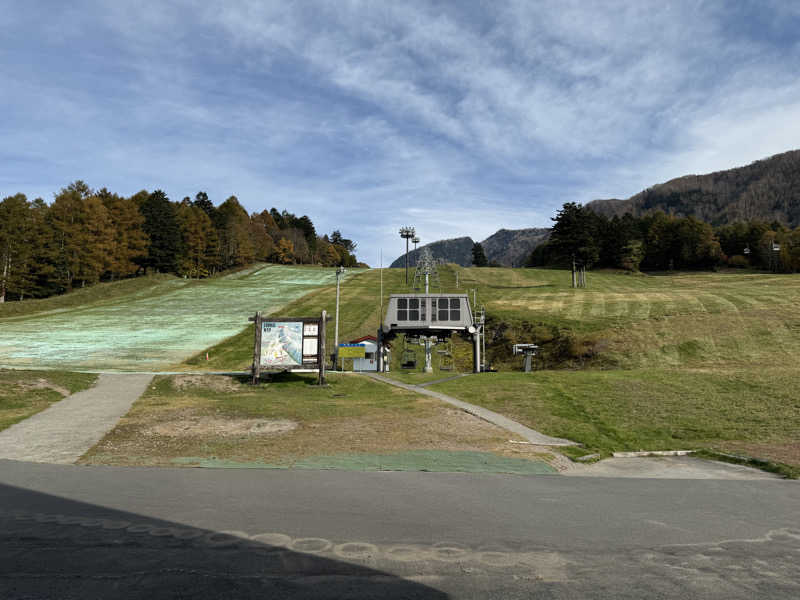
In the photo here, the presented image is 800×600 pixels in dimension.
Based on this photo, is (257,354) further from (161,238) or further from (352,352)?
(161,238)

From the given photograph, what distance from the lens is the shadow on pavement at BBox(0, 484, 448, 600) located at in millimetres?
4625

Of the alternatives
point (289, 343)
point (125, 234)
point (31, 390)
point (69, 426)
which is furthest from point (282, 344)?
point (125, 234)

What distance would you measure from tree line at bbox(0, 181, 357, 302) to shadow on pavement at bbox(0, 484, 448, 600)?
74929 millimetres

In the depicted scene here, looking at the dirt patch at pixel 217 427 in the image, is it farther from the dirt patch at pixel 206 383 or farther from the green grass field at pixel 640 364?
the green grass field at pixel 640 364

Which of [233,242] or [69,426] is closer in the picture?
[69,426]

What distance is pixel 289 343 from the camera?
24.5 meters

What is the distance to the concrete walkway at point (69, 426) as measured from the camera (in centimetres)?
1155

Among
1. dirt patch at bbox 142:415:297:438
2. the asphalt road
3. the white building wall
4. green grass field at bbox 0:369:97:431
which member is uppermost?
the asphalt road

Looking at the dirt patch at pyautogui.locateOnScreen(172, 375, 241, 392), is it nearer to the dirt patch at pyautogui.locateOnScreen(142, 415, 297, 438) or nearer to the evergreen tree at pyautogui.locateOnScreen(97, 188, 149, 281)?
the dirt patch at pyautogui.locateOnScreen(142, 415, 297, 438)

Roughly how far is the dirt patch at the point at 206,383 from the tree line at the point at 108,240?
58.2 meters

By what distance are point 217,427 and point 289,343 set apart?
9.97m

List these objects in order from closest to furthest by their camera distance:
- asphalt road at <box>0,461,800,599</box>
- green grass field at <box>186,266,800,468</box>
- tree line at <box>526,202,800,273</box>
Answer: asphalt road at <box>0,461,800,599</box> < green grass field at <box>186,266,800,468</box> < tree line at <box>526,202,800,273</box>

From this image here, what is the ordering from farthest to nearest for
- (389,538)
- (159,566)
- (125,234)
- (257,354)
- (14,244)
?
(125,234)
(14,244)
(257,354)
(389,538)
(159,566)

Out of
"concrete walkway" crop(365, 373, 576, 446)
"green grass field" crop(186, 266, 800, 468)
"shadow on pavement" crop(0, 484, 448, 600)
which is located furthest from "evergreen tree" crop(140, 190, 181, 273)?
"shadow on pavement" crop(0, 484, 448, 600)
